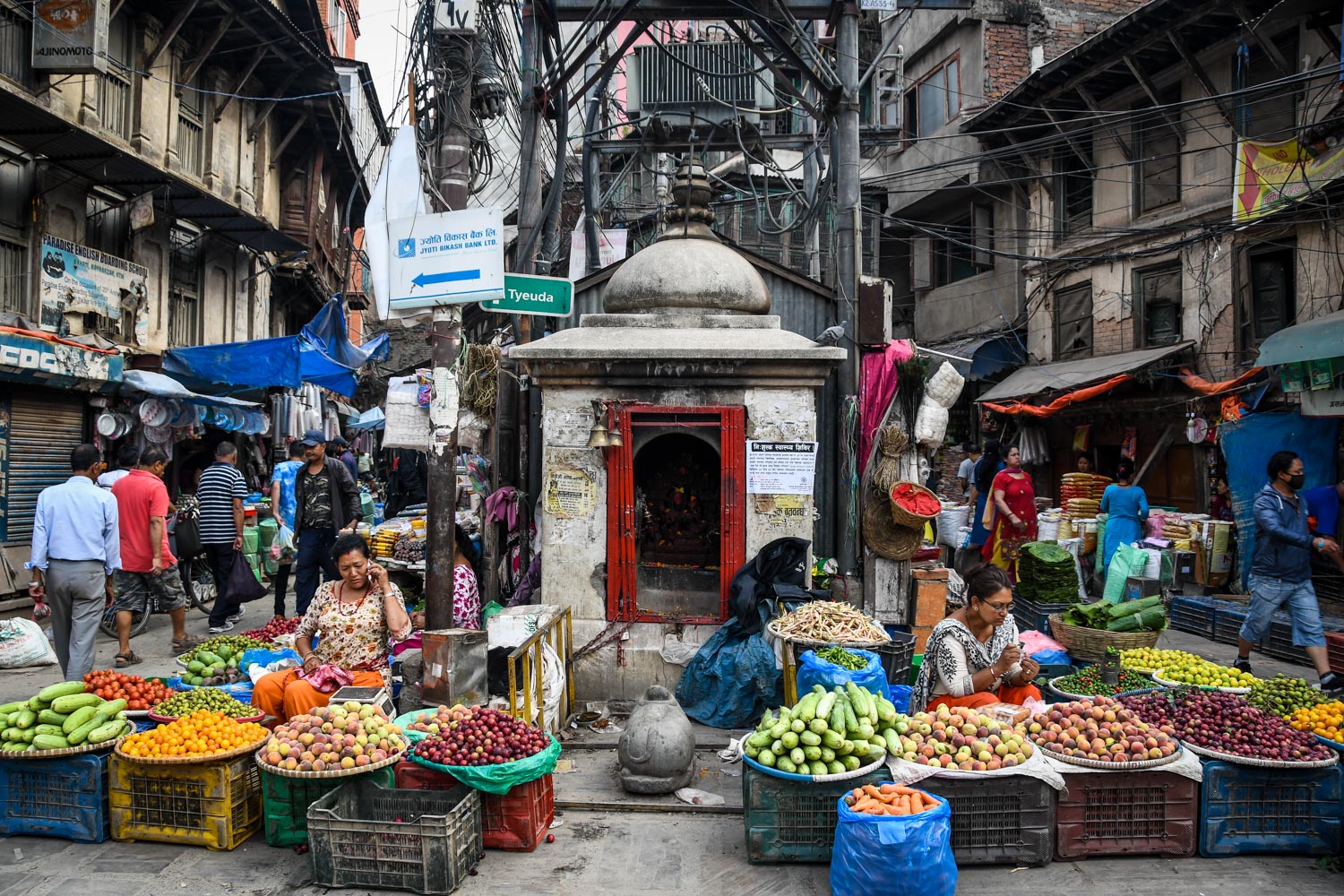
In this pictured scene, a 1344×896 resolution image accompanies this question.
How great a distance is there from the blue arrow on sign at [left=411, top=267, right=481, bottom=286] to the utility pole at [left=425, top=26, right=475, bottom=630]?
26cm

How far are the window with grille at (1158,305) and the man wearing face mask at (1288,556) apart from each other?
356 inches

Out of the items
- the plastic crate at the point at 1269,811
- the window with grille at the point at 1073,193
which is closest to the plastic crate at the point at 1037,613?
the plastic crate at the point at 1269,811

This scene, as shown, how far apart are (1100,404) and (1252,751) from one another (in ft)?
41.7

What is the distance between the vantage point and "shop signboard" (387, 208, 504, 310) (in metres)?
5.98

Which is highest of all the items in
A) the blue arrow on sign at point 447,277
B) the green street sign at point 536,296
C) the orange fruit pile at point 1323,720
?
the green street sign at point 536,296

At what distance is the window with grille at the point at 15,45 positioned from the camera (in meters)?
11.0

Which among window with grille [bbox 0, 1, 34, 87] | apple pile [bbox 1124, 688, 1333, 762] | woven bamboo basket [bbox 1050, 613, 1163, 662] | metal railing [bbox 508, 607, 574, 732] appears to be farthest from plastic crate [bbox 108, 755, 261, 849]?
window with grille [bbox 0, 1, 34, 87]

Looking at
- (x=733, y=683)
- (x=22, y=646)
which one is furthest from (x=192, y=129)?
(x=733, y=683)

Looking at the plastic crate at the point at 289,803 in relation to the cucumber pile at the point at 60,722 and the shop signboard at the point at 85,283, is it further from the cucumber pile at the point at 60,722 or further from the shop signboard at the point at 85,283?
the shop signboard at the point at 85,283

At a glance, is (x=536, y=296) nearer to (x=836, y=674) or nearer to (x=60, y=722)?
(x=836, y=674)

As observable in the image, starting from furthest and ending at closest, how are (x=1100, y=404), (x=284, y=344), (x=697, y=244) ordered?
(x=1100, y=404)
(x=284, y=344)
(x=697, y=244)

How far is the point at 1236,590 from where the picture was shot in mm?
12859

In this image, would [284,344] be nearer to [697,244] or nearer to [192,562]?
[192,562]

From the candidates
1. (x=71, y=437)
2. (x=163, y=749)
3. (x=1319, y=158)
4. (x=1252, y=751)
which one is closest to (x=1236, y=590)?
(x=1319, y=158)
